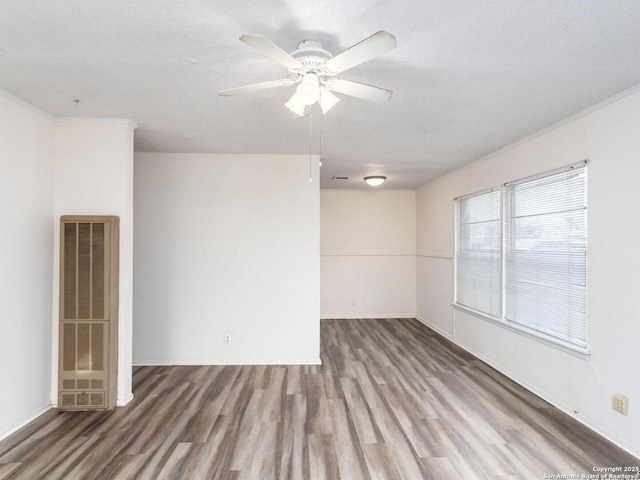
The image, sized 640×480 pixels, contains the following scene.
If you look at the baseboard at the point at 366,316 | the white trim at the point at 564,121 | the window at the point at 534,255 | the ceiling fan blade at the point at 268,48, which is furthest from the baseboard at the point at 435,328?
the ceiling fan blade at the point at 268,48

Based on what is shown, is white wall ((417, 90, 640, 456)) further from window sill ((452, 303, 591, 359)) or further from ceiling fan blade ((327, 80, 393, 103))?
ceiling fan blade ((327, 80, 393, 103))

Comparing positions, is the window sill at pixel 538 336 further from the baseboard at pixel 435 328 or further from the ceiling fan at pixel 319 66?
the ceiling fan at pixel 319 66

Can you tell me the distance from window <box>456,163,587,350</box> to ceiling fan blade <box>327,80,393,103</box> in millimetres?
2092

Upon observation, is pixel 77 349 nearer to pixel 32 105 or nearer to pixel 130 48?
pixel 32 105

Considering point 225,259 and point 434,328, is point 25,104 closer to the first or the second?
point 225,259

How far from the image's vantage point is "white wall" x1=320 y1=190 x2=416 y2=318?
7129 millimetres

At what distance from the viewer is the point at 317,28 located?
1801mm

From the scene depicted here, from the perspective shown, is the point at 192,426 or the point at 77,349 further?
the point at 77,349

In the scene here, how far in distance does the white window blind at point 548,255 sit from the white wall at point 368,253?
3.17 metres

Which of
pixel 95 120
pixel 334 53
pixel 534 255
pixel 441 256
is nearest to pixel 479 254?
pixel 534 255

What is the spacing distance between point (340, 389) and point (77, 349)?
2425 mm

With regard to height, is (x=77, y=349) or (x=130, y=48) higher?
(x=130, y=48)

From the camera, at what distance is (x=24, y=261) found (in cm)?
285

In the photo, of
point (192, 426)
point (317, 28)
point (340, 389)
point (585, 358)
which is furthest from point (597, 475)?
point (317, 28)
